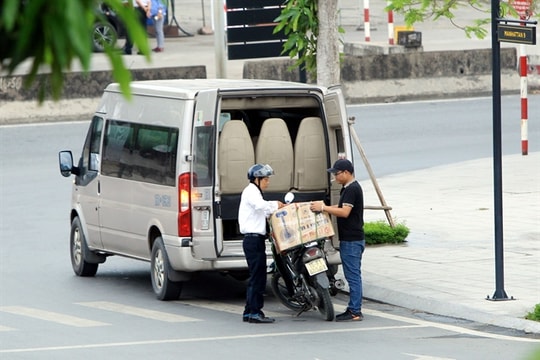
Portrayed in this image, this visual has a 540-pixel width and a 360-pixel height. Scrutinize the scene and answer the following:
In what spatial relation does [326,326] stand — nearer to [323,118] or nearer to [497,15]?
[323,118]

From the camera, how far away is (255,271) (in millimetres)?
12344

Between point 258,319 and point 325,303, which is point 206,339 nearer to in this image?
point 258,319

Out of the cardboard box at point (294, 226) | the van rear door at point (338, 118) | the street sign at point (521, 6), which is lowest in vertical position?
the cardboard box at point (294, 226)

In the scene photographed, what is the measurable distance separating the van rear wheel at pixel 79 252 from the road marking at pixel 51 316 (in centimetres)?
209

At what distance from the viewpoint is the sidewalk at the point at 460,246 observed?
12711 mm

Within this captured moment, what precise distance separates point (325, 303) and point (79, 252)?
4085 millimetres

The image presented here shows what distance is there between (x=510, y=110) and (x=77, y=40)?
25.6m

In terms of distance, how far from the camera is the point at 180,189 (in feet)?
42.9

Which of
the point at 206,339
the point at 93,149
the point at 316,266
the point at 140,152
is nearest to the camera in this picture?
the point at 206,339

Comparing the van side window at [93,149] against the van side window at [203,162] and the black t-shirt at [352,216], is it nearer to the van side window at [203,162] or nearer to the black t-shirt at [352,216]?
the van side window at [203,162]

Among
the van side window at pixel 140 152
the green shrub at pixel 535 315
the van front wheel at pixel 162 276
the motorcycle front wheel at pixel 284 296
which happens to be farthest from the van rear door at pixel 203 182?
the green shrub at pixel 535 315

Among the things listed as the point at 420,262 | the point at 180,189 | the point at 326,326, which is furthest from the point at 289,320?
the point at 420,262

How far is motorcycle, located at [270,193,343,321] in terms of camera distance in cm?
1226

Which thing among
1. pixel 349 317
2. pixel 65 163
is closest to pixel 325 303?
pixel 349 317
